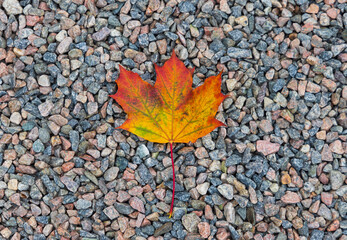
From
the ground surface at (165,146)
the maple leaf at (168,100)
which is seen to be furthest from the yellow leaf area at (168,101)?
the ground surface at (165,146)

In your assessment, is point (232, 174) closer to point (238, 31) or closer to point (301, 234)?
point (301, 234)

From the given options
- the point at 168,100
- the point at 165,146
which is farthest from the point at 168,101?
the point at 165,146

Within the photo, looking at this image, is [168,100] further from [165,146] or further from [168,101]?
[165,146]

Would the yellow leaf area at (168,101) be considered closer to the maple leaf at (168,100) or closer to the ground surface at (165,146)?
the maple leaf at (168,100)

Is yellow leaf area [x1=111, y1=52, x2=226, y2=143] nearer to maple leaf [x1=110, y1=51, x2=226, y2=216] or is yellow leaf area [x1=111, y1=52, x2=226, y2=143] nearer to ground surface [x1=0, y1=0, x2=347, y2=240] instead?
maple leaf [x1=110, y1=51, x2=226, y2=216]

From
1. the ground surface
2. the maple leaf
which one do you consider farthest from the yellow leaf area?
the ground surface

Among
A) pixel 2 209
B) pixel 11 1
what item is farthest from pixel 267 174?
pixel 11 1
